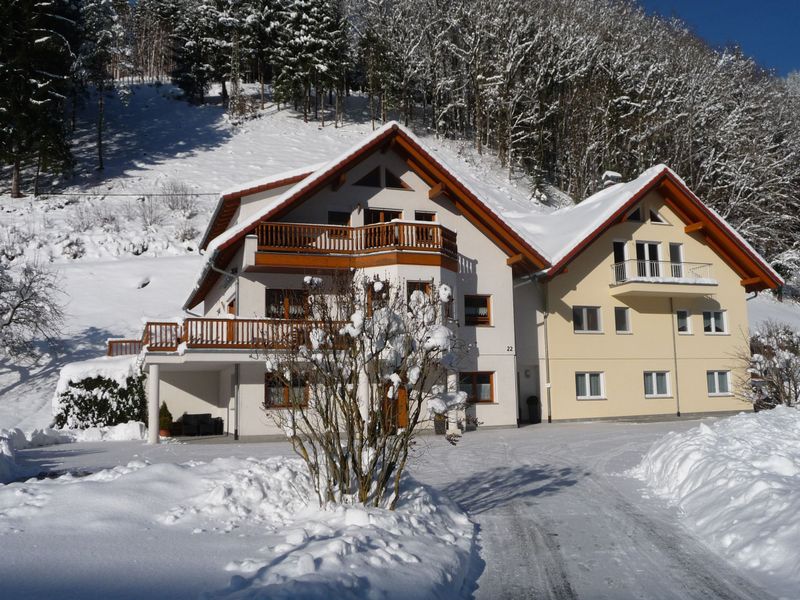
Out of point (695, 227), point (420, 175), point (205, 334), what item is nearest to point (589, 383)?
point (695, 227)

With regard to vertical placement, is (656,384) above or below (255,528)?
above

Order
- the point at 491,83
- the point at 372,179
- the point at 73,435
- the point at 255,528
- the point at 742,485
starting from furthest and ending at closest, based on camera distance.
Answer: the point at 491,83 → the point at 372,179 → the point at 73,435 → the point at 742,485 → the point at 255,528

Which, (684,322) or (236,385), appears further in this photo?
(684,322)

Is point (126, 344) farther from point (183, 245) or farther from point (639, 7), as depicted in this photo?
point (639, 7)

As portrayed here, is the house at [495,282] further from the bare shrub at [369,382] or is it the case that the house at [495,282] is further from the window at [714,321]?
the bare shrub at [369,382]

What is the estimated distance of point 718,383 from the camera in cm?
2952

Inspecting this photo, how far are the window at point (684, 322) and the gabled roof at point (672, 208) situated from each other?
3.26m

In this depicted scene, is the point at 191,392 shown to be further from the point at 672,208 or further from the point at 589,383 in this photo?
the point at 672,208

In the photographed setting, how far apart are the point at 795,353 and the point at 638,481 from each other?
10488 mm

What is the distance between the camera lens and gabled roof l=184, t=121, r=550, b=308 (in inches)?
840

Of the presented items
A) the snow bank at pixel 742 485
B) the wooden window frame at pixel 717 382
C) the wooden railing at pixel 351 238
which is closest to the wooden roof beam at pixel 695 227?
the wooden window frame at pixel 717 382

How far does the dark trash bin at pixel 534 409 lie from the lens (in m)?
26.8

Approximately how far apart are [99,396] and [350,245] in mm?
10160

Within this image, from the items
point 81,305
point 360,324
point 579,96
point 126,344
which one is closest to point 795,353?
point 360,324
